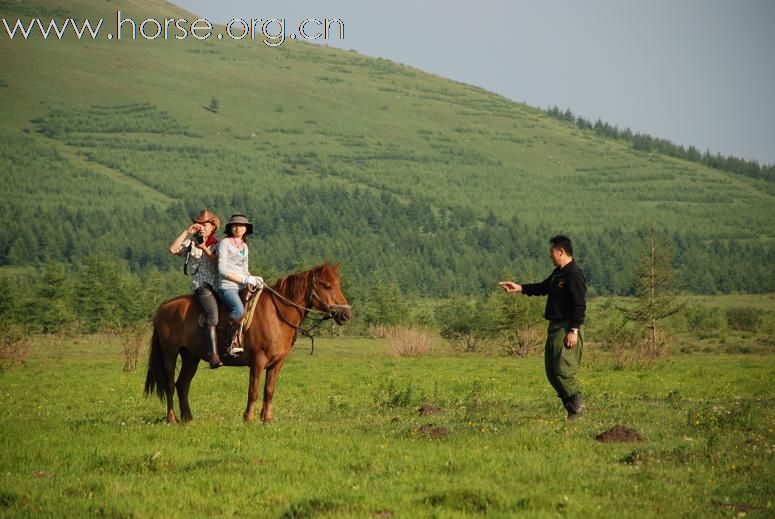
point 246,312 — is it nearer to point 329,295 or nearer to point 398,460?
point 329,295

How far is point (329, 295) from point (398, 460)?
175 inches

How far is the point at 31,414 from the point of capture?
21031 mm

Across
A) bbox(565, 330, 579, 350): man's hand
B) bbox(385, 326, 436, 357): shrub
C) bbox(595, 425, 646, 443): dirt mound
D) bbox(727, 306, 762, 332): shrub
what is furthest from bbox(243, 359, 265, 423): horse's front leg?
bbox(727, 306, 762, 332): shrub

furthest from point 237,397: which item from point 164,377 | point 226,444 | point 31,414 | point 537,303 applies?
point 537,303

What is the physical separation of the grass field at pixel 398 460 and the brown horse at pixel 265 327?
0.80m

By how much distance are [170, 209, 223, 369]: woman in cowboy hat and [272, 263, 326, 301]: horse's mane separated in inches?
42.0

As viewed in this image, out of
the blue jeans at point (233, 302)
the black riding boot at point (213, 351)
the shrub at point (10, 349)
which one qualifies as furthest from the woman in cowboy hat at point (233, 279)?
the shrub at point (10, 349)

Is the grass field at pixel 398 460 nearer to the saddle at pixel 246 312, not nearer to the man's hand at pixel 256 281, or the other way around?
the saddle at pixel 246 312

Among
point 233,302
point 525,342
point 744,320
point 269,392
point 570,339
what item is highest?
point 233,302

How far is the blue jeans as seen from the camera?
16.2 meters

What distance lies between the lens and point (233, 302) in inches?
636

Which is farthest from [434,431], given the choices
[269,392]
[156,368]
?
[156,368]

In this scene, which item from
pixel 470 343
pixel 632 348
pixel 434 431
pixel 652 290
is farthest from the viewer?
pixel 470 343

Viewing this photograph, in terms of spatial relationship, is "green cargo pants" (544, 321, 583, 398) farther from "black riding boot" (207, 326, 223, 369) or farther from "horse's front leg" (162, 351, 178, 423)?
"horse's front leg" (162, 351, 178, 423)
